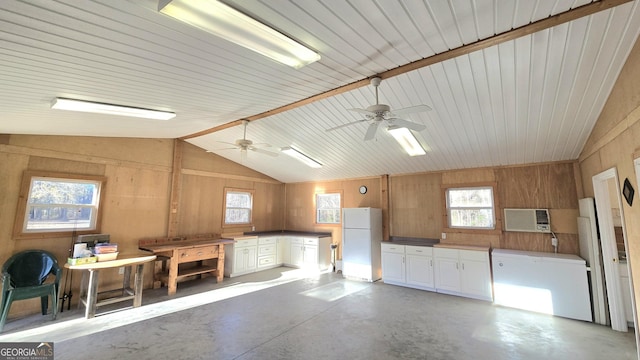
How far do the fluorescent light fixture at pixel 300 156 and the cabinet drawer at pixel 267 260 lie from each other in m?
2.75

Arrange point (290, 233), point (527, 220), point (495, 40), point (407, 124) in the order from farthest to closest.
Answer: point (290, 233)
point (527, 220)
point (407, 124)
point (495, 40)

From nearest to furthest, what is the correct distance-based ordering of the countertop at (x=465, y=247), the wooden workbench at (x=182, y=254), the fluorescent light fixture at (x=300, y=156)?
the countertop at (x=465, y=247) → the wooden workbench at (x=182, y=254) → the fluorescent light fixture at (x=300, y=156)

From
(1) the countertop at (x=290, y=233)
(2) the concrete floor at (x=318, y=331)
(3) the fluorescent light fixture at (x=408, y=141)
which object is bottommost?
(2) the concrete floor at (x=318, y=331)

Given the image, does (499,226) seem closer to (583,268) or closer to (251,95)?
(583,268)

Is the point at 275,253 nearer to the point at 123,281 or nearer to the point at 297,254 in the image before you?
the point at 297,254

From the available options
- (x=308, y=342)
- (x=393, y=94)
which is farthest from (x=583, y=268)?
(x=308, y=342)

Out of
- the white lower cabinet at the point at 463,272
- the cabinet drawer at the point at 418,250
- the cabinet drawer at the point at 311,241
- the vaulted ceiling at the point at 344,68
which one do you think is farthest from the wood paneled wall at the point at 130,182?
the white lower cabinet at the point at 463,272

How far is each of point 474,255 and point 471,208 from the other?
1.05 meters

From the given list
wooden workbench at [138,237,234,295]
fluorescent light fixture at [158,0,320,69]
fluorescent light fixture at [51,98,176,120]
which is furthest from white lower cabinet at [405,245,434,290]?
fluorescent light fixture at [51,98,176,120]

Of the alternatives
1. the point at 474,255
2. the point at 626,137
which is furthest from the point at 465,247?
the point at 626,137

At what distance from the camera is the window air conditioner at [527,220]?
15.1ft

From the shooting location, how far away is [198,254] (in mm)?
5367

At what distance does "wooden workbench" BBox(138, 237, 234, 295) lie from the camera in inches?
195

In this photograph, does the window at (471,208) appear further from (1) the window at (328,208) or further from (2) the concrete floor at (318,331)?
(1) the window at (328,208)
